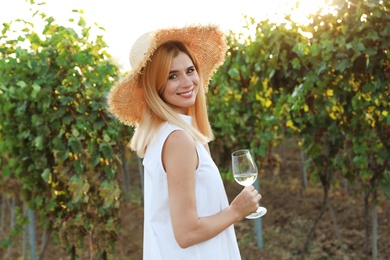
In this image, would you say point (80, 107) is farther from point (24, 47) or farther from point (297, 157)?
point (297, 157)

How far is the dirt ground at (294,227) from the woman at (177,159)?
185 inches

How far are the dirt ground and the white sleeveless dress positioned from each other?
4694mm

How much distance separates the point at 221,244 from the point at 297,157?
36.4 feet

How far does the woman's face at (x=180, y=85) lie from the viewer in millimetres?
2069

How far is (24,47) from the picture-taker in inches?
183

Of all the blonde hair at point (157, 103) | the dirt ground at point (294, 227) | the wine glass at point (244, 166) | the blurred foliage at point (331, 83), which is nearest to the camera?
the blonde hair at point (157, 103)

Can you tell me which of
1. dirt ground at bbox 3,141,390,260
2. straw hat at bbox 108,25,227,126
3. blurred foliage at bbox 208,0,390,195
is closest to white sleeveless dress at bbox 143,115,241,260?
straw hat at bbox 108,25,227,126

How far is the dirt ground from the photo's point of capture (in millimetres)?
7461

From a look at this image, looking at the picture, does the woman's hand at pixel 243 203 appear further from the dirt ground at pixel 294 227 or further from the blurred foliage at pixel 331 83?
the dirt ground at pixel 294 227

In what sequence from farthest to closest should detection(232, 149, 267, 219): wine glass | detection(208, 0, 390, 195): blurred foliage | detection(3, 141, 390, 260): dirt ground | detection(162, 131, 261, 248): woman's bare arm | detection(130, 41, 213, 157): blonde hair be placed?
1. detection(3, 141, 390, 260): dirt ground
2. detection(208, 0, 390, 195): blurred foliage
3. detection(232, 149, 267, 219): wine glass
4. detection(130, 41, 213, 157): blonde hair
5. detection(162, 131, 261, 248): woman's bare arm

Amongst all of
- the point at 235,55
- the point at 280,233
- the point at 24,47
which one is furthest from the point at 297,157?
the point at 24,47

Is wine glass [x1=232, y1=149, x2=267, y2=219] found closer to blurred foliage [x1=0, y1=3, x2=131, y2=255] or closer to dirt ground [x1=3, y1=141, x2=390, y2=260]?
blurred foliage [x1=0, y1=3, x2=131, y2=255]

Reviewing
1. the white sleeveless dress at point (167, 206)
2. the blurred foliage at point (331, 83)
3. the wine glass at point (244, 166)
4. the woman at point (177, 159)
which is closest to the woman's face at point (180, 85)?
the woman at point (177, 159)

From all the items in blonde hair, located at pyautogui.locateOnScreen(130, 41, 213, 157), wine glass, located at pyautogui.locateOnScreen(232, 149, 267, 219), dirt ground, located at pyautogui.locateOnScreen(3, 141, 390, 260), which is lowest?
dirt ground, located at pyautogui.locateOnScreen(3, 141, 390, 260)
